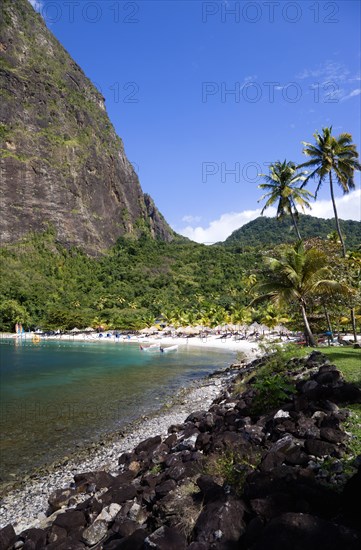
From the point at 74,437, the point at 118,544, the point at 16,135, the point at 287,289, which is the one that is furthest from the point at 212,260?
the point at 118,544

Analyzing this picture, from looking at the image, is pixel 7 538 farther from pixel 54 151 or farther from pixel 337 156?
pixel 54 151

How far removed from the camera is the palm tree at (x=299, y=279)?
22891mm

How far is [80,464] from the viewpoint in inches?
506

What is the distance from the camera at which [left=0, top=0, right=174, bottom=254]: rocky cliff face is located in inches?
5236

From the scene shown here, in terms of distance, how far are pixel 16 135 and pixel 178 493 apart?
15484 centimetres

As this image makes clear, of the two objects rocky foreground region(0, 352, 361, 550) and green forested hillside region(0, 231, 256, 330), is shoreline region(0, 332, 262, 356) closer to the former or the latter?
green forested hillside region(0, 231, 256, 330)

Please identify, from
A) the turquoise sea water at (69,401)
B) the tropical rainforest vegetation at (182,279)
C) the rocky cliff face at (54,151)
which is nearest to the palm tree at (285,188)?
the tropical rainforest vegetation at (182,279)

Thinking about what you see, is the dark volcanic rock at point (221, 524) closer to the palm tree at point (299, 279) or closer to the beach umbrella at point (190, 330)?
the palm tree at point (299, 279)

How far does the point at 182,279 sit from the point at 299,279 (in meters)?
108

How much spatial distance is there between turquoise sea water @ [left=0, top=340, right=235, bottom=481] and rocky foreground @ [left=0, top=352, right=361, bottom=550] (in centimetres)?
455

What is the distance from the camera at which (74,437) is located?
1594 cm

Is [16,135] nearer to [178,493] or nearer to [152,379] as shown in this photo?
[152,379]

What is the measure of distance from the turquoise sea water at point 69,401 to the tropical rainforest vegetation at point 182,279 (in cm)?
1085

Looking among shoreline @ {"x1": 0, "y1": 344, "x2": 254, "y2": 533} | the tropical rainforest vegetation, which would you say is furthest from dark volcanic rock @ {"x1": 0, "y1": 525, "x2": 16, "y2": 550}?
the tropical rainforest vegetation
